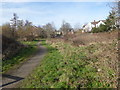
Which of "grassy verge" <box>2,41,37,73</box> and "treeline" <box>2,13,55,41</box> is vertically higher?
"treeline" <box>2,13,55,41</box>

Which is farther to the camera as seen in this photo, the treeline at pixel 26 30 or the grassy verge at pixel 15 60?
the treeline at pixel 26 30

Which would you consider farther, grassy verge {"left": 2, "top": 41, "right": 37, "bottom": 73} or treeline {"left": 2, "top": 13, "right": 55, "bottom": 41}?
treeline {"left": 2, "top": 13, "right": 55, "bottom": 41}

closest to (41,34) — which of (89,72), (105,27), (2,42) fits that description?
(105,27)

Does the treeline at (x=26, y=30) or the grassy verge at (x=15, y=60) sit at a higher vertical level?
the treeline at (x=26, y=30)

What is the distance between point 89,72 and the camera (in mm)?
6930

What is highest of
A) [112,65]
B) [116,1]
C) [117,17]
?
[116,1]

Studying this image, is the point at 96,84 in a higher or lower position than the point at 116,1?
lower

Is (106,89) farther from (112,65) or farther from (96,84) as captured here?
(112,65)

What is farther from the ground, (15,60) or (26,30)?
(26,30)

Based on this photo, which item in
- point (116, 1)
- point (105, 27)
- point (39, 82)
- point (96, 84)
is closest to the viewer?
point (96, 84)

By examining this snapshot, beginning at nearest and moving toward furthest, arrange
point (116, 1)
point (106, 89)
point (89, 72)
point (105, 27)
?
1. point (106, 89)
2. point (89, 72)
3. point (116, 1)
4. point (105, 27)

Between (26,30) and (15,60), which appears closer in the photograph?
(15,60)

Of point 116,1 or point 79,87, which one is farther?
point 116,1

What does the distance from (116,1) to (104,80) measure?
40.9 feet
